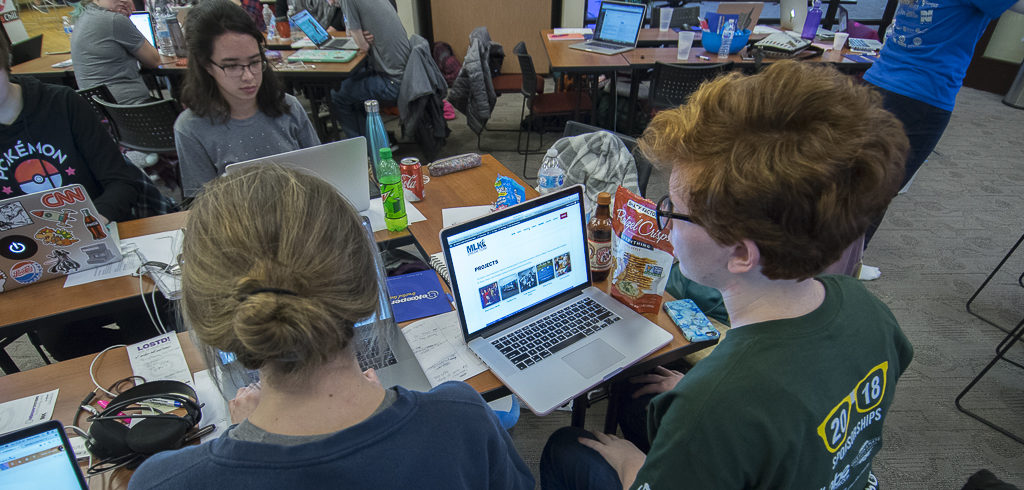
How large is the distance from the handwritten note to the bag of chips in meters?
0.44

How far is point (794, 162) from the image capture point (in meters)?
0.66

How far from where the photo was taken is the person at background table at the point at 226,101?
5.90ft

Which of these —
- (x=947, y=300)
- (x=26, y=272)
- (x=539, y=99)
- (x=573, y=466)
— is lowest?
(x=947, y=300)

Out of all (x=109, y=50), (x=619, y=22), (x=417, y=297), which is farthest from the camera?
(x=619, y=22)

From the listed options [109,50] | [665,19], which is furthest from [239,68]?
[665,19]

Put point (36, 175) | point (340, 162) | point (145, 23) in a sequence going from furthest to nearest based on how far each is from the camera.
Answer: point (145, 23)
point (36, 175)
point (340, 162)

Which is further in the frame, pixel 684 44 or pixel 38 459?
pixel 684 44

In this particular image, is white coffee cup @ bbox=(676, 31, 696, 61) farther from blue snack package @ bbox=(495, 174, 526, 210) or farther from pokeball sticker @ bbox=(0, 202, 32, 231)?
pokeball sticker @ bbox=(0, 202, 32, 231)

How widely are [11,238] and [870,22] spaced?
7.95 m

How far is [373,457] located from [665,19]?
4.77 meters

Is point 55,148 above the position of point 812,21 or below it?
below

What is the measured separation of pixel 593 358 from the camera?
1196 mm

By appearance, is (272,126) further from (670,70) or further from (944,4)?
(944,4)

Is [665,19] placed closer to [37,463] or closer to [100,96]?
[100,96]
